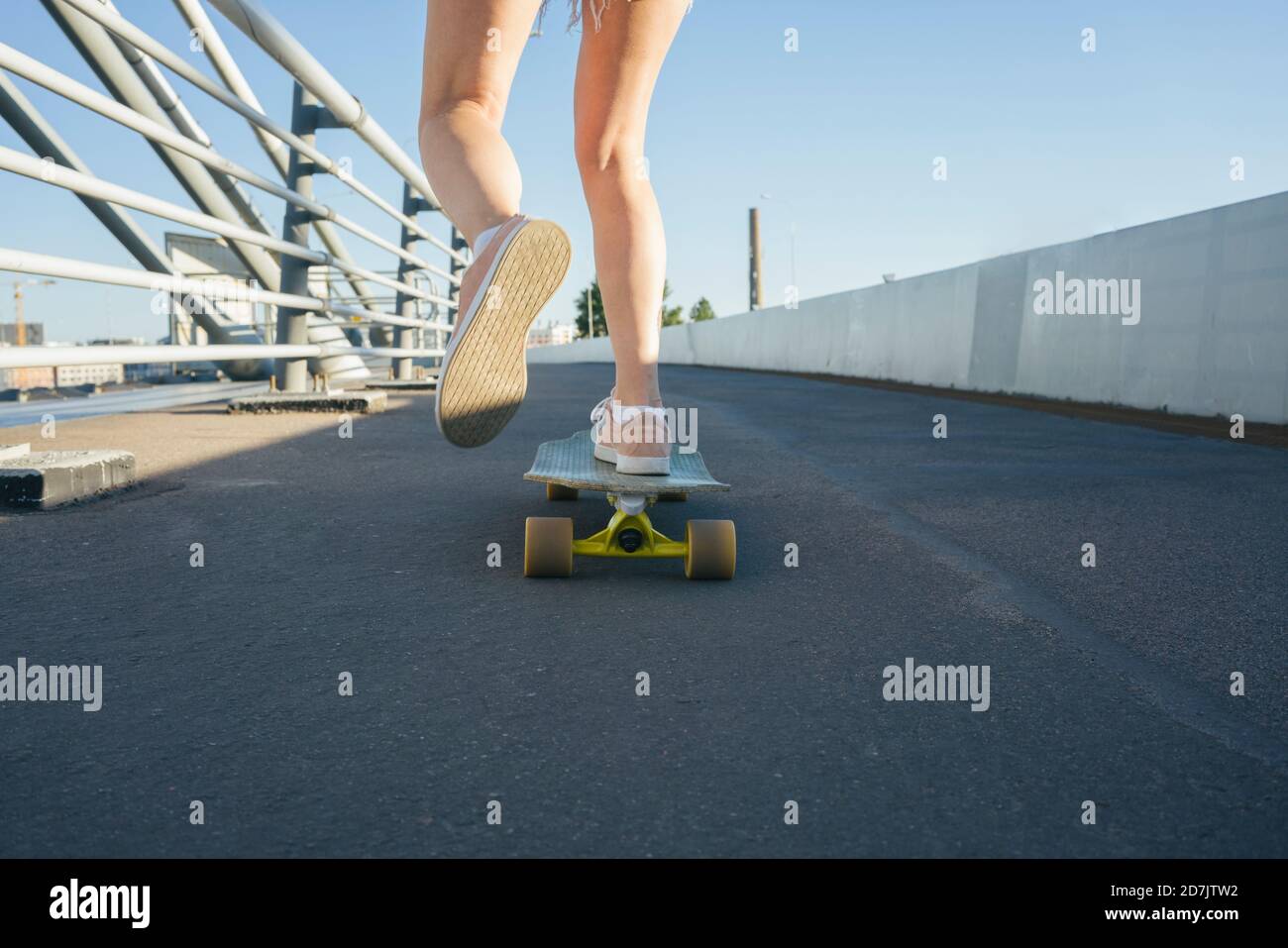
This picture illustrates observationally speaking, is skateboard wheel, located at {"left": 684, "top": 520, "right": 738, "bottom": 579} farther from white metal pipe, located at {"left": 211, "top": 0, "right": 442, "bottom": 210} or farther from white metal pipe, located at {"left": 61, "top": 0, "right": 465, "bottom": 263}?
white metal pipe, located at {"left": 61, "top": 0, "right": 465, "bottom": 263}

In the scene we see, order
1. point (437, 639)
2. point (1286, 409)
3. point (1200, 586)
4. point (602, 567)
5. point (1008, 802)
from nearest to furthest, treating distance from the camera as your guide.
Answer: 1. point (1008, 802)
2. point (437, 639)
3. point (1200, 586)
4. point (602, 567)
5. point (1286, 409)

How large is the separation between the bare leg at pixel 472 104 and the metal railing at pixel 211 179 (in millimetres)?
1514

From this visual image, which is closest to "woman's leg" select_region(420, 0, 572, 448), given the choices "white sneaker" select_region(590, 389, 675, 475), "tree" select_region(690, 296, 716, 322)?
"white sneaker" select_region(590, 389, 675, 475)

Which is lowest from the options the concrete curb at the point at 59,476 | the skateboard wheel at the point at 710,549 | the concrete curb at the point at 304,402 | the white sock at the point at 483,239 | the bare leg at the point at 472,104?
the skateboard wheel at the point at 710,549

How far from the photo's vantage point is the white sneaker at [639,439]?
8.30 ft

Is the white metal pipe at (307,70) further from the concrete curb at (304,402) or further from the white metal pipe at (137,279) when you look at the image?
the concrete curb at (304,402)

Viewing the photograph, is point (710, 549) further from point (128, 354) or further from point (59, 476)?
point (128, 354)

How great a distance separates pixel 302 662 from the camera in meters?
1.78

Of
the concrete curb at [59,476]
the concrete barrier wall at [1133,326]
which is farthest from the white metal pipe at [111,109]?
the concrete barrier wall at [1133,326]

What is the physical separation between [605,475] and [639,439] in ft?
0.41

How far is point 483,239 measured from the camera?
239cm
